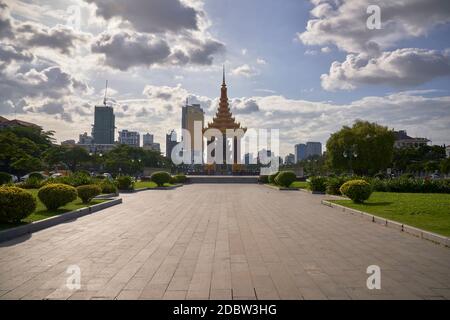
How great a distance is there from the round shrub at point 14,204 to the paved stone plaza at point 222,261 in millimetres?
876

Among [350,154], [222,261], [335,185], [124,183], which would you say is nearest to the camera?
[222,261]

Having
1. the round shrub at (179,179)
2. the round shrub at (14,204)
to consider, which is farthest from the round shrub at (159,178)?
the round shrub at (14,204)

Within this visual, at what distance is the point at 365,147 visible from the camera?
152 ft

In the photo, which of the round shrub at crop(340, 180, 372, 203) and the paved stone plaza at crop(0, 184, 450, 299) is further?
the round shrub at crop(340, 180, 372, 203)

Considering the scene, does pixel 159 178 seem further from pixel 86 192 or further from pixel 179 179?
pixel 86 192

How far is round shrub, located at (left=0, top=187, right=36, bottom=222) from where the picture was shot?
10380 mm

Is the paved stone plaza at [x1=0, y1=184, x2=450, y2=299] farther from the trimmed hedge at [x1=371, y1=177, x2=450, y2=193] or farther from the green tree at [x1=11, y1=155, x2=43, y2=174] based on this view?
the green tree at [x1=11, y1=155, x2=43, y2=174]

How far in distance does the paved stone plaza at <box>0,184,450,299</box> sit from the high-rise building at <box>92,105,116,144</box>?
193m

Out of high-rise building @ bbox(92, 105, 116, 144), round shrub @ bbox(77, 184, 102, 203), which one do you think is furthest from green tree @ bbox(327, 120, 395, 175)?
high-rise building @ bbox(92, 105, 116, 144)

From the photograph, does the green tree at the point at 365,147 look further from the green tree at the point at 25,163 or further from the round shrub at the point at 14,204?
the round shrub at the point at 14,204

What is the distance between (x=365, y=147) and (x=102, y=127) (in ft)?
564

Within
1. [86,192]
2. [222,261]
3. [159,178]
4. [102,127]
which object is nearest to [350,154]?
[159,178]

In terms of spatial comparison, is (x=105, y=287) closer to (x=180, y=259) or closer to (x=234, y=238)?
(x=180, y=259)
